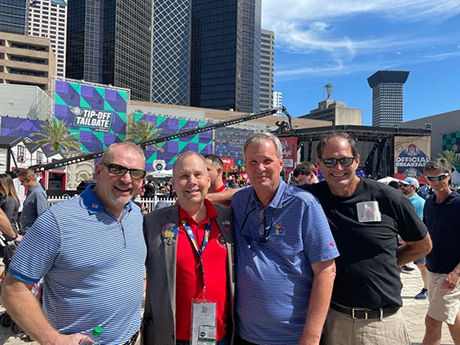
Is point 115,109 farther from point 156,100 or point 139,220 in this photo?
point 156,100

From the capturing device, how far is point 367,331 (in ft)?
7.39

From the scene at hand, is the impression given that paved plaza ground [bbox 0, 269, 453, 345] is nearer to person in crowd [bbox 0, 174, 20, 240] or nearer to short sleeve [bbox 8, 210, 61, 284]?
person in crowd [bbox 0, 174, 20, 240]

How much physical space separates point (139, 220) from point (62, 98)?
46.9 metres

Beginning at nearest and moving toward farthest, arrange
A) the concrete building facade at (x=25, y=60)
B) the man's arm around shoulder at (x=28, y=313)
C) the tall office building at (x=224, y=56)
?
the man's arm around shoulder at (x=28, y=313) < the concrete building facade at (x=25, y=60) < the tall office building at (x=224, y=56)

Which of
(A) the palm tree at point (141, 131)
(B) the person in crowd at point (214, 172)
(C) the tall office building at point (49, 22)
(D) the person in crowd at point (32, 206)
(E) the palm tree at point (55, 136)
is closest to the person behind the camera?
(B) the person in crowd at point (214, 172)

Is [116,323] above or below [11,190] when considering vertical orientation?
below

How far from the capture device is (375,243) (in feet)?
7.30

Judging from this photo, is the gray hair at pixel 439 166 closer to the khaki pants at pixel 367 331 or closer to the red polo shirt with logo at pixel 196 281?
the khaki pants at pixel 367 331

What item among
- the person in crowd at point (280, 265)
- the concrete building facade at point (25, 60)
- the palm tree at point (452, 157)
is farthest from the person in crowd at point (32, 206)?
the concrete building facade at point (25, 60)

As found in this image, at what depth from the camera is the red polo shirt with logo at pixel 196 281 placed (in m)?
1.96

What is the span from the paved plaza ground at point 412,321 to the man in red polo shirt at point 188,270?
10.9ft

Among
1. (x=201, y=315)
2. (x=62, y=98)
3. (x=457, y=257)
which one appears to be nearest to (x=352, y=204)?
(x=201, y=315)

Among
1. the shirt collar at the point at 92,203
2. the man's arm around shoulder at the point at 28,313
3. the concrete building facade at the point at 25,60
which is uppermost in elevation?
the concrete building facade at the point at 25,60

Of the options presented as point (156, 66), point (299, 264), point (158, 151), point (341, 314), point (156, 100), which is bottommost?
point (341, 314)
